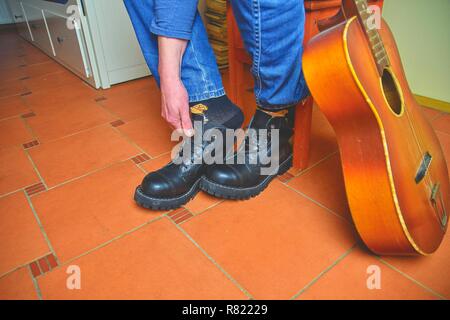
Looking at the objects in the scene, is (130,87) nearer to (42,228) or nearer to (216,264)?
(42,228)

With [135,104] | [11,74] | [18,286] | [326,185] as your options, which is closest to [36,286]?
[18,286]

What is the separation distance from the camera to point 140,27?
0.79 meters

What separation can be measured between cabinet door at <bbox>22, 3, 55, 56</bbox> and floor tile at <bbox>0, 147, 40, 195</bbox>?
3.82 ft

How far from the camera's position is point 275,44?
26.0 inches

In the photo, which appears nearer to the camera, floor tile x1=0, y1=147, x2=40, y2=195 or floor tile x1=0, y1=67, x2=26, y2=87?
floor tile x1=0, y1=147, x2=40, y2=195

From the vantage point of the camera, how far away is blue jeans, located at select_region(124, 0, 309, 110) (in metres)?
0.64

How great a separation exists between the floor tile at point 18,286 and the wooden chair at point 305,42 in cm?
71

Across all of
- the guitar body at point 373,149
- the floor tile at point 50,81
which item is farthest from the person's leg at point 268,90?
the floor tile at point 50,81

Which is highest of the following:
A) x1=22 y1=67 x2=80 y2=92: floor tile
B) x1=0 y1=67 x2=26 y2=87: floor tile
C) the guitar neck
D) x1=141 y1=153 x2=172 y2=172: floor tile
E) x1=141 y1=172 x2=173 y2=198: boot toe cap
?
the guitar neck

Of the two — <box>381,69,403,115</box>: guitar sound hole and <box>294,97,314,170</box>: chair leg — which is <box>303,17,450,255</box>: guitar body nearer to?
<box>381,69,403,115</box>: guitar sound hole

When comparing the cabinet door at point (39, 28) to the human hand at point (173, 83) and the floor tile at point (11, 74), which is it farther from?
the human hand at point (173, 83)

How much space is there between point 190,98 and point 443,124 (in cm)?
95

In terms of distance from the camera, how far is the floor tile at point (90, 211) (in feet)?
2.35

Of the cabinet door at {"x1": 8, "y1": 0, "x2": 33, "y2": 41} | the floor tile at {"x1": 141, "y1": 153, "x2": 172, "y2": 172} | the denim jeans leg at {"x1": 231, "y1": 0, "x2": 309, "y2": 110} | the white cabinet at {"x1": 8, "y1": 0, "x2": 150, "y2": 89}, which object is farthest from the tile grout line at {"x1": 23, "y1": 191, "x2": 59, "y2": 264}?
the cabinet door at {"x1": 8, "y1": 0, "x2": 33, "y2": 41}
